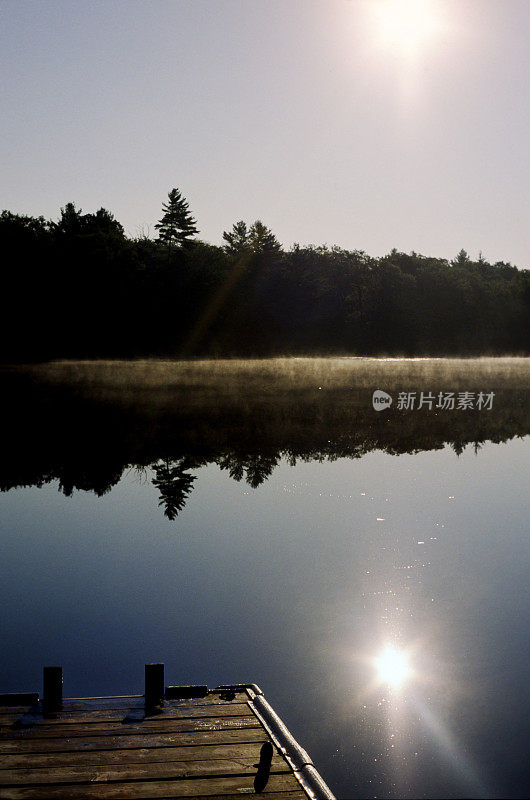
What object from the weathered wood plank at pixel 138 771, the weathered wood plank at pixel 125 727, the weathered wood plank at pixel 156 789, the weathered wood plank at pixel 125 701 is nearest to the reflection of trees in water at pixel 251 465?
the weathered wood plank at pixel 125 701

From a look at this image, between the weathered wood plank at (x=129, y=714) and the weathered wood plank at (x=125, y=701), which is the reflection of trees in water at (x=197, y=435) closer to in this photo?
the weathered wood plank at (x=125, y=701)

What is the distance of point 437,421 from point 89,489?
58.0 ft

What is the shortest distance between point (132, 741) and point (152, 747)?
0.20 metres

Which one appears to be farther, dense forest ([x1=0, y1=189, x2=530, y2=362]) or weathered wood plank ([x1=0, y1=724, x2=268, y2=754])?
dense forest ([x1=0, y1=189, x2=530, y2=362])

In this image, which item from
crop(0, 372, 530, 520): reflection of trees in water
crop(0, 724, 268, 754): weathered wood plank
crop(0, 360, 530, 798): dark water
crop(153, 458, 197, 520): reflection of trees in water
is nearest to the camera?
crop(0, 724, 268, 754): weathered wood plank

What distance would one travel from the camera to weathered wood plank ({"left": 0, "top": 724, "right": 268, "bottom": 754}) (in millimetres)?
6141

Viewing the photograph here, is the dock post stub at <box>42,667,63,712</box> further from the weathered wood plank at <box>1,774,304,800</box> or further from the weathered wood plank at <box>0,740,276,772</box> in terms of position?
the weathered wood plank at <box>1,774,304,800</box>

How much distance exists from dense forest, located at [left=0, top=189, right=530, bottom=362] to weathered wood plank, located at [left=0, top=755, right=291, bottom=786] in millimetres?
63051

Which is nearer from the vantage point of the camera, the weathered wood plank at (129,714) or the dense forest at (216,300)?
the weathered wood plank at (129,714)

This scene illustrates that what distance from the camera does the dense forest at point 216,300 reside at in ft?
233

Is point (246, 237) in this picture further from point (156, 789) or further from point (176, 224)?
point (156, 789)

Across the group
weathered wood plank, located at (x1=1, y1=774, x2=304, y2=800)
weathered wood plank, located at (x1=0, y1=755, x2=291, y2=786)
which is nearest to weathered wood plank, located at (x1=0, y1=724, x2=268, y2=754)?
weathered wood plank, located at (x1=0, y1=755, x2=291, y2=786)

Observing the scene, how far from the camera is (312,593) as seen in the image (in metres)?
11.0

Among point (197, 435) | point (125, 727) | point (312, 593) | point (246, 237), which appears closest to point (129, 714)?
point (125, 727)
